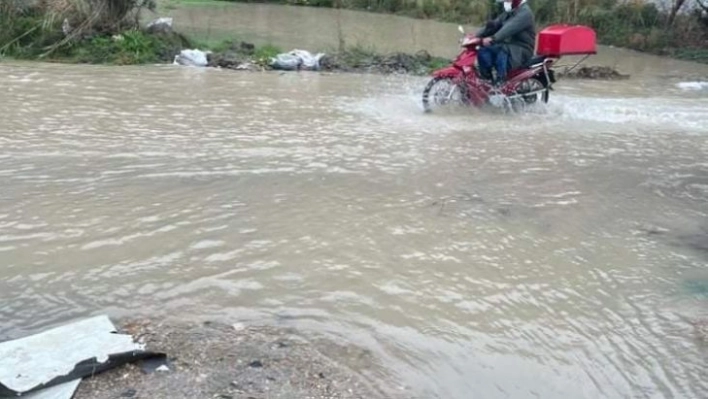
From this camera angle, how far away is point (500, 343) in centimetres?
385

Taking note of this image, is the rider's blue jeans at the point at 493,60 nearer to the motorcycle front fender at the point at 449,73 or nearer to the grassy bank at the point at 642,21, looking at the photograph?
the motorcycle front fender at the point at 449,73

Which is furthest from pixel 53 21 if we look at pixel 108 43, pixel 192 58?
pixel 192 58

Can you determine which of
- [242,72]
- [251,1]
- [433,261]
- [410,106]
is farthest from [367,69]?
[251,1]

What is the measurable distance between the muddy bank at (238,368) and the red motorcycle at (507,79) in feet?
19.6

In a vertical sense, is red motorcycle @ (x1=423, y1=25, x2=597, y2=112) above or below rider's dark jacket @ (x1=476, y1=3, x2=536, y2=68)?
below

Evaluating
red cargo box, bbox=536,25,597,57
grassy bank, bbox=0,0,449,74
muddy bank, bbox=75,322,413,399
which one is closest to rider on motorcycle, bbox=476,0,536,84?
red cargo box, bbox=536,25,597,57

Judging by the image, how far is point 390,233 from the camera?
5.23m

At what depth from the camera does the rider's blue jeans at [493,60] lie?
925 cm

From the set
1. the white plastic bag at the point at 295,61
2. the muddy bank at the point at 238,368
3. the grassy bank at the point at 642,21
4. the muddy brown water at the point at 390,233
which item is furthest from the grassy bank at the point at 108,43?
the muddy bank at the point at 238,368

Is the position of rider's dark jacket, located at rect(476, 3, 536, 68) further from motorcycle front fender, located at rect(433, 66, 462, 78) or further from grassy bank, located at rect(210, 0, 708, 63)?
grassy bank, located at rect(210, 0, 708, 63)

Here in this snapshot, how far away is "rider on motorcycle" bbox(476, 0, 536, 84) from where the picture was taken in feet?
29.8

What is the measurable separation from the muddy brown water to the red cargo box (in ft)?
2.66

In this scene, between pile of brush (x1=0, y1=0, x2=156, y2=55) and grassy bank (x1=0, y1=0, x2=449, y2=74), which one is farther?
pile of brush (x1=0, y1=0, x2=156, y2=55)

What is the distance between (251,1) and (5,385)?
85.9 ft
